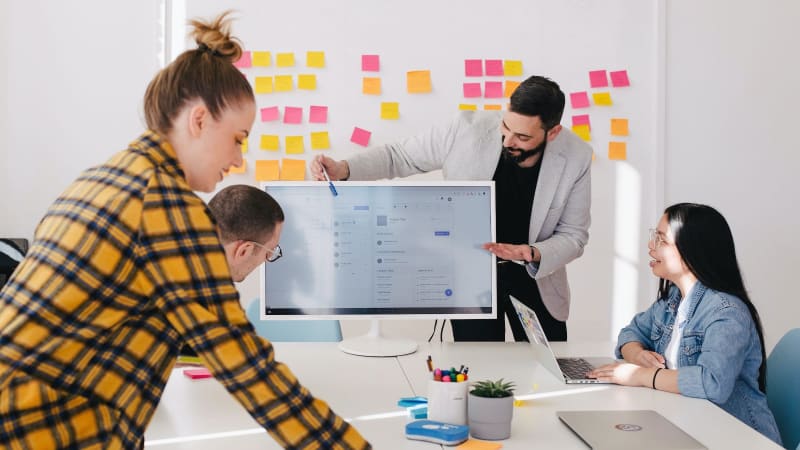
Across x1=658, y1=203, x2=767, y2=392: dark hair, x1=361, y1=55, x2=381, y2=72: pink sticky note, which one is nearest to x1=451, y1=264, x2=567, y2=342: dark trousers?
x1=658, y1=203, x2=767, y2=392: dark hair

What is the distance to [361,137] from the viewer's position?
356cm

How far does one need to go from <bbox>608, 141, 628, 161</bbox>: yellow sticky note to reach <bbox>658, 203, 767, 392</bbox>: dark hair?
5.26ft

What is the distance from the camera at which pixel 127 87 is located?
356 cm

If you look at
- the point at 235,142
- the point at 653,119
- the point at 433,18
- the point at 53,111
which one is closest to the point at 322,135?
the point at 433,18

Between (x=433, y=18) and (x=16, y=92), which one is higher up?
(x=433, y=18)

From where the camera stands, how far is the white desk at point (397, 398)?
1523 mm

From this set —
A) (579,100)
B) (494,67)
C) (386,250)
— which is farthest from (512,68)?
(386,250)

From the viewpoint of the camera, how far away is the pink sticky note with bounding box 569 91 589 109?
3.60m

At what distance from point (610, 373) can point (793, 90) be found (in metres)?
2.33

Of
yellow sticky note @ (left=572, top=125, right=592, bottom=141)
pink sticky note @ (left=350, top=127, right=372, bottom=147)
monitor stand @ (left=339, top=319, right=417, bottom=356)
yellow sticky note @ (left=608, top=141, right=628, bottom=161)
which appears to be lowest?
monitor stand @ (left=339, top=319, right=417, bottom=356)

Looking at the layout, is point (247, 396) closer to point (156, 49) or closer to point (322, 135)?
point (322, 135)

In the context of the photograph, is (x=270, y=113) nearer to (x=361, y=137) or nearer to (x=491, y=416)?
(x=361, y=137)

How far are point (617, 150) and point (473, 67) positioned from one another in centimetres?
73

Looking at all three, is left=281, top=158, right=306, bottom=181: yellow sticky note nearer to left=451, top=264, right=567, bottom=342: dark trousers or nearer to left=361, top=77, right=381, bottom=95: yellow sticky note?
left=361, top=77, right=381, bottom=95: yellow sticky note
